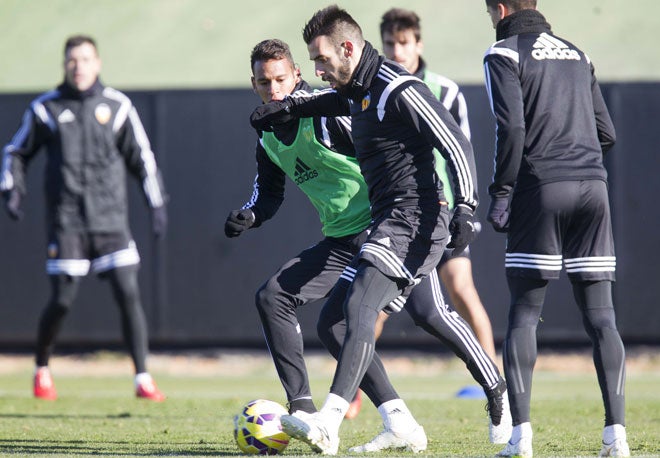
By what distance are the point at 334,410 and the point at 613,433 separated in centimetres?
129

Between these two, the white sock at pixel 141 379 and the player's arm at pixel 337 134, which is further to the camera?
the white sock at pixel 141 379

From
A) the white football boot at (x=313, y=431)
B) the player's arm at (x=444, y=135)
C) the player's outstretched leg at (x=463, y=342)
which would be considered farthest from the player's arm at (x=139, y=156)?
the white football boot at (x=313, y=431)

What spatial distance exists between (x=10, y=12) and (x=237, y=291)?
660 centimetres

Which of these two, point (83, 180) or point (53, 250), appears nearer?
point (53, 250)

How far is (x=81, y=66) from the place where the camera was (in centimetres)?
984

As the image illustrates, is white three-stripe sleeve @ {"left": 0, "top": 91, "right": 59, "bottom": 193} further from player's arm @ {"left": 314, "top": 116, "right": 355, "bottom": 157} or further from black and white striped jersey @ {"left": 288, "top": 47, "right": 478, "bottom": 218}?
black and white striped jersey @ {"left": 288, "top": 47, "right": 478, "bottom": 218}

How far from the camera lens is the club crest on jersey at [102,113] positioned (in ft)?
32.7

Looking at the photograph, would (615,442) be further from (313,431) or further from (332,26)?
(332,26)

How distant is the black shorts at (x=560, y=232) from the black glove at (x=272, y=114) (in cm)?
135

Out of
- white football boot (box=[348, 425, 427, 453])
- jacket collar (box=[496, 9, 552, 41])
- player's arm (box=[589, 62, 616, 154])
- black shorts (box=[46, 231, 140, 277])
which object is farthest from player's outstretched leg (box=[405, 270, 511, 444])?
black shorts (box=[46, 231, 140, 277])

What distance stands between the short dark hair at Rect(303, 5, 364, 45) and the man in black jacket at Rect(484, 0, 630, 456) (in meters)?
0.69

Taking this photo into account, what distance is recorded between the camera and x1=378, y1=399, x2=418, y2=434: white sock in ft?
19.5

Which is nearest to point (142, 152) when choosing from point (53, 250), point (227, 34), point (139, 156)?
point (139, 156)

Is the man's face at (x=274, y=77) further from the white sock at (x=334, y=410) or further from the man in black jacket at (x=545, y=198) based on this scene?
the white sock at (x=334, y=410)
